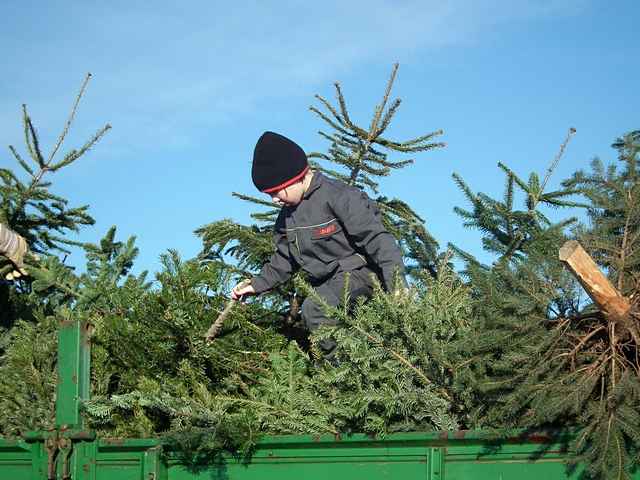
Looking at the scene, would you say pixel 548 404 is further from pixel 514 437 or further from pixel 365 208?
pixel 365 208

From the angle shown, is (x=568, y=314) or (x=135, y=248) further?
(x=135, y=248)

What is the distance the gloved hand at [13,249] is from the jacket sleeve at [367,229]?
8.67 ft

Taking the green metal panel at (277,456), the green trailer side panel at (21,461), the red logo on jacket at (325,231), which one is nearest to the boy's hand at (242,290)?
the red logo on jacket at (325,231)

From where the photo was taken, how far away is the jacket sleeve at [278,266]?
16.8ft

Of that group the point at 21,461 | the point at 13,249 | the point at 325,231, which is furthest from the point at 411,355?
the point at 13,249

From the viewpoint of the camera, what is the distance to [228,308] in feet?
15.2

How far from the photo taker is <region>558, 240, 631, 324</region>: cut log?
3.15m

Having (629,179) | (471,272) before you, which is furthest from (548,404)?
(629,179)

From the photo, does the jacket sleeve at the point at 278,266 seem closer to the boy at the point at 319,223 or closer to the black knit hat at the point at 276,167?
the boy at the point at 319,223

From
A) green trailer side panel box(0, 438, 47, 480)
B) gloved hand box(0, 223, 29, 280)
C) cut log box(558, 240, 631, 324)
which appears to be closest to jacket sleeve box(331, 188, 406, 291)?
cut log box(558, 240, 631, 324)

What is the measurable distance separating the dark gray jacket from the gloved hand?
2299 millimetres

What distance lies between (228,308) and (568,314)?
187cm

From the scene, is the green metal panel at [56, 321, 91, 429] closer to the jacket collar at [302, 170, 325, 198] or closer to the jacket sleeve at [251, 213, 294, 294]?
the jacket sleeve at [251, 213, 294, 294]

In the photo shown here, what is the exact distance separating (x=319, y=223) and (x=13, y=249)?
258 centimetres
